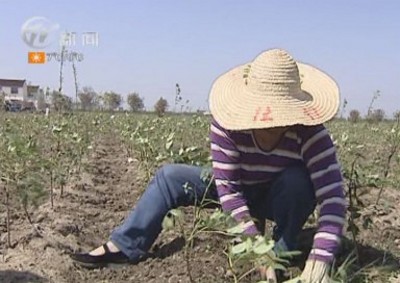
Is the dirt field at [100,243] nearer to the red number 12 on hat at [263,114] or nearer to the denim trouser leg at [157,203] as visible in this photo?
the denim trouser leg at [157,203]

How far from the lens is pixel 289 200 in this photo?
8.63 feet

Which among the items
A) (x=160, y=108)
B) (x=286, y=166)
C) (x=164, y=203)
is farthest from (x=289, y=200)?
(x=160, y=108)

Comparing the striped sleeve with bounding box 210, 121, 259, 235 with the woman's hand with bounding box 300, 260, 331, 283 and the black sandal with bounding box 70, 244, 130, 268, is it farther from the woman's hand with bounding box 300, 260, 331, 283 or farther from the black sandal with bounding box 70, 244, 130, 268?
the black sandal with bounding box 70, 244, 130, 268

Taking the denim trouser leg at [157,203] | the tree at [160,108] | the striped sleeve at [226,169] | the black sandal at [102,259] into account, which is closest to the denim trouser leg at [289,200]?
the striped sleeve at [226,169]

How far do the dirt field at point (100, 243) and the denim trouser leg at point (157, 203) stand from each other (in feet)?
0.35

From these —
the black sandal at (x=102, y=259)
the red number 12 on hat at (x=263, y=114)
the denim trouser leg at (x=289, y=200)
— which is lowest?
the black sandal at (x=102, y=259)

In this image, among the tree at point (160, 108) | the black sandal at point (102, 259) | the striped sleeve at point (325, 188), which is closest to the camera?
the striped sleeve at point (325, 188)

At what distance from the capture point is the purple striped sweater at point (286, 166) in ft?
8.02

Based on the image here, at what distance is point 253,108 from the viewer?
2443 millimetres

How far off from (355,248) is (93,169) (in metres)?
4.28

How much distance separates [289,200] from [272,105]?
1.41 feet

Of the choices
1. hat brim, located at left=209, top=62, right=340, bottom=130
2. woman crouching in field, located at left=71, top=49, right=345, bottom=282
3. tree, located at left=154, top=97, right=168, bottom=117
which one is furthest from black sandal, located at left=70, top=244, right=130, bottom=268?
tree, located at left=154, top=97, right=168, bottom=117

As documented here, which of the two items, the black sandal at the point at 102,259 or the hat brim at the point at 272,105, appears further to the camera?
the black sandal at the point at 102,259

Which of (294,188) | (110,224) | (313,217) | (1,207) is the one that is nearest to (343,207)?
(294,188)
